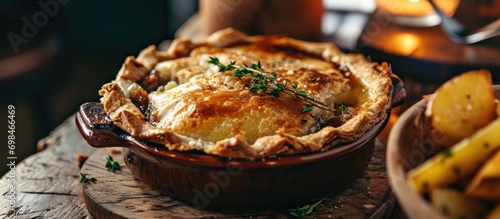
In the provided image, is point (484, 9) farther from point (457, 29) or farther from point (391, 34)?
point (391, 34)

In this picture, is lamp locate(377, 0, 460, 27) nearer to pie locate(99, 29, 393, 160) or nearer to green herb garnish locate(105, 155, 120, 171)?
pie locate(99, 29, 393, 160)

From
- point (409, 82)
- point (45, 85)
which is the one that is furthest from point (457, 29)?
point (45, 85)

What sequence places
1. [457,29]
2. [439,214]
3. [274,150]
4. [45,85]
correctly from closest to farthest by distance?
[439,214]
[274,150]
[457,29]
[45,85]

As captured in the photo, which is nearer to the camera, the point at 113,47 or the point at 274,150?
the point at 274,150

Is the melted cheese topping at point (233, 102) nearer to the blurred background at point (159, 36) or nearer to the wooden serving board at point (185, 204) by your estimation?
the wooden serving board at point (185, 204)

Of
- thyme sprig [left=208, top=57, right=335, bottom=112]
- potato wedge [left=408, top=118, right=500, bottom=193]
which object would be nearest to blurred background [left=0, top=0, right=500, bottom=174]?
thyme sprig [left=208, top=57, right=335, bottom=112]

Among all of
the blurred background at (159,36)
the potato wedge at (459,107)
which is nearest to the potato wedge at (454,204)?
the potato wedge at (459,107)
